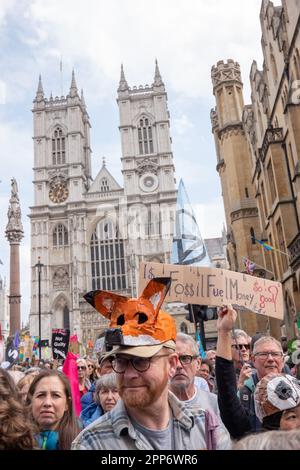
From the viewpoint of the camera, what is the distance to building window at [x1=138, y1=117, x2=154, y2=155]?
5775 centimetres

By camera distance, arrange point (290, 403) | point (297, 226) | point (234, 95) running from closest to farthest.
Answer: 1. point (290, 403)
2. point (297, 226)
3. point (234, 95)

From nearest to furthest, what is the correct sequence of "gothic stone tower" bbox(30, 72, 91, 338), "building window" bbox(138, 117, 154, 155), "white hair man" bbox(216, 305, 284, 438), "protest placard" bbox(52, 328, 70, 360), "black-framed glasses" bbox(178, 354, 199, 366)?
"white hair man" bbox(216, 305, 284, 438) → "black-framed glasses" bbox(178, 354, 199, 366) → "protest placard" bbox(52, 328, 70, 360) → "gothic stone tower" bbox(30, 72, 91, 338) → "building window" bbox(138, 117, 154, 155)

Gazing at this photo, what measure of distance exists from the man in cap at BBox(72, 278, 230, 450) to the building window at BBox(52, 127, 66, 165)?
190 feet

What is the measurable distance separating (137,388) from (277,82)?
768 inches

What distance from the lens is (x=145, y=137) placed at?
58.3 metres

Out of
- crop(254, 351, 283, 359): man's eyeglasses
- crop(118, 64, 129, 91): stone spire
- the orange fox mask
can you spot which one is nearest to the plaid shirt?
the orange fox mask

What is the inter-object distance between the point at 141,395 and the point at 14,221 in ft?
116

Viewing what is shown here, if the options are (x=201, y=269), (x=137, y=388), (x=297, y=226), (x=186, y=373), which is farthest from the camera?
(x=297, y=226)

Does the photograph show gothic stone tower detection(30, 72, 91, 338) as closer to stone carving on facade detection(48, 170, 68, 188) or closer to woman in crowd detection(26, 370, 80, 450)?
stone carving on facade detection(48, 170, 68, 188)

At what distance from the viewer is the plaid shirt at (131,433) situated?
2.02 m

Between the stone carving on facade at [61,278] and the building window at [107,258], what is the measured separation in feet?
10.4

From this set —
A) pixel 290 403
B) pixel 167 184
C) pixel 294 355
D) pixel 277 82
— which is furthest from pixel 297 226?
pixel 167 184
